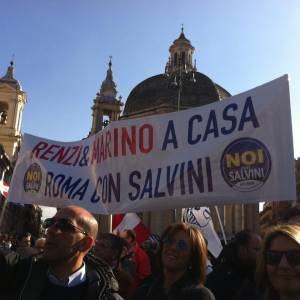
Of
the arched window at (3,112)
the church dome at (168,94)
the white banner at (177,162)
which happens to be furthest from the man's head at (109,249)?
the arched window at (3,112)

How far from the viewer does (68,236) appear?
2.98 meters

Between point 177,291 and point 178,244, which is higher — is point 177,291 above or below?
below

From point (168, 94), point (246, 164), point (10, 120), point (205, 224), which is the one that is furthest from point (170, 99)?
point (246, 164)

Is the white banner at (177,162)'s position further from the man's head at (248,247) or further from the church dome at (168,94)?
the church dome at (168,94)

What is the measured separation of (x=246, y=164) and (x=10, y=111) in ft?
158

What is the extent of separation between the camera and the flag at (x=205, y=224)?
10.1 metres

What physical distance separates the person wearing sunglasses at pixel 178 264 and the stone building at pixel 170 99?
26492 millimetres

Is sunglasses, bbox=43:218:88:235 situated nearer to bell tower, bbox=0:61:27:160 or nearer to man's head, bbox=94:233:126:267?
man's head, bbox=94:233:126:267

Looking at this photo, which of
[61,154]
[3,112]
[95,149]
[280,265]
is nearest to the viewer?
[280,265]

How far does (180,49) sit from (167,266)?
46074mm

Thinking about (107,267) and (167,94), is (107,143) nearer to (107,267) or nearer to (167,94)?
(107,267)

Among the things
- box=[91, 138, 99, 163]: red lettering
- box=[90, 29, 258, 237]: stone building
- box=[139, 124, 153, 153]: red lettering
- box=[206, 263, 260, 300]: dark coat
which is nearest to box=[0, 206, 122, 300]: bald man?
box=[206, 263, 260, 300]: dark coat

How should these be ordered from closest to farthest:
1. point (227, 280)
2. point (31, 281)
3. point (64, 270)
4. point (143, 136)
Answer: point (31, 281), point (64, 270), point (227, 280), point (143, 136)

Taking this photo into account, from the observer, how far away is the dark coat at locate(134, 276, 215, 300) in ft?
9.89
